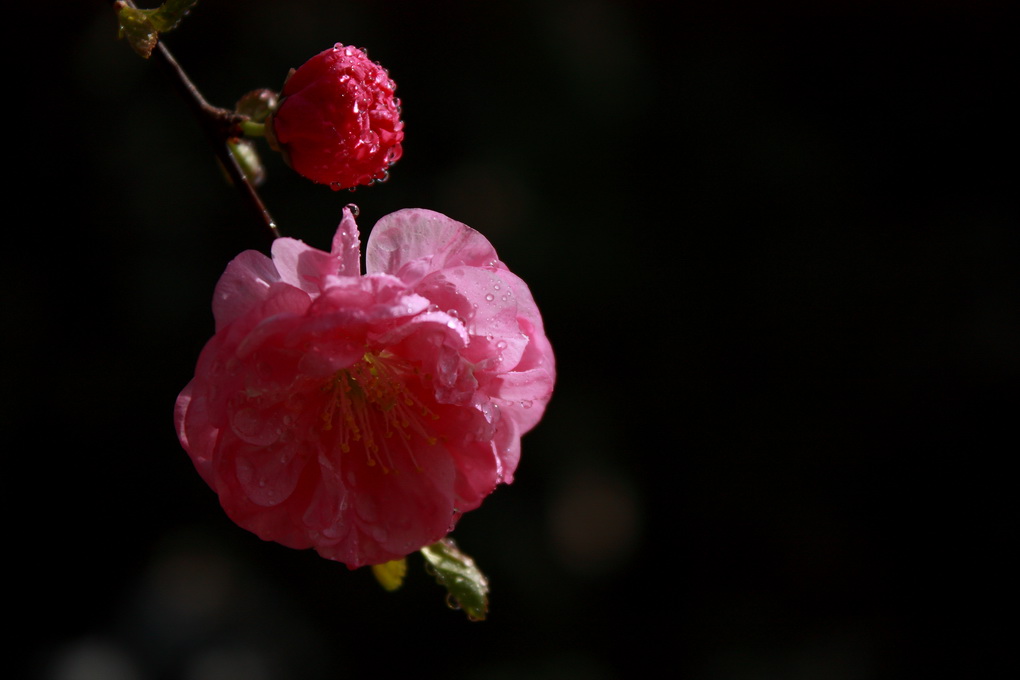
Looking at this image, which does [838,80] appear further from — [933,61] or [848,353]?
[848,353]

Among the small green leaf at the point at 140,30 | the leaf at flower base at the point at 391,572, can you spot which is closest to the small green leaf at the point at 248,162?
the small green leaf at the point at 140,30

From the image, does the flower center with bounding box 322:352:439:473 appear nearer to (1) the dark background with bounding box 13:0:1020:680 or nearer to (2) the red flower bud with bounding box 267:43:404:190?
(2) the red flower bud with bounding box 267:43:404:190

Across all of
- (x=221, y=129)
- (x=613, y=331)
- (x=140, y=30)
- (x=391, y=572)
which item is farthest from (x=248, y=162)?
(x=613, y=331)

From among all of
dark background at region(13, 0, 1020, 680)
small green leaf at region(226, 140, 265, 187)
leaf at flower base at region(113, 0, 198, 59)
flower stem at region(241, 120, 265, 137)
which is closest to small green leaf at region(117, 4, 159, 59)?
leaf at flower base at region(113, 0, 198, 59)

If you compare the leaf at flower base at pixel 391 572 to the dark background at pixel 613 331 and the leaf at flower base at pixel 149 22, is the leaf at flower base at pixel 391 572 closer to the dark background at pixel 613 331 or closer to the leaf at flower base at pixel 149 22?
→ the leaf at flower base at pixel 149 22

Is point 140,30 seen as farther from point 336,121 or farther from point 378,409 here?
point 378,409

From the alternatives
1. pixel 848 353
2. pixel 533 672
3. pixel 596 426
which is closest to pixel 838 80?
pixel 848 353
